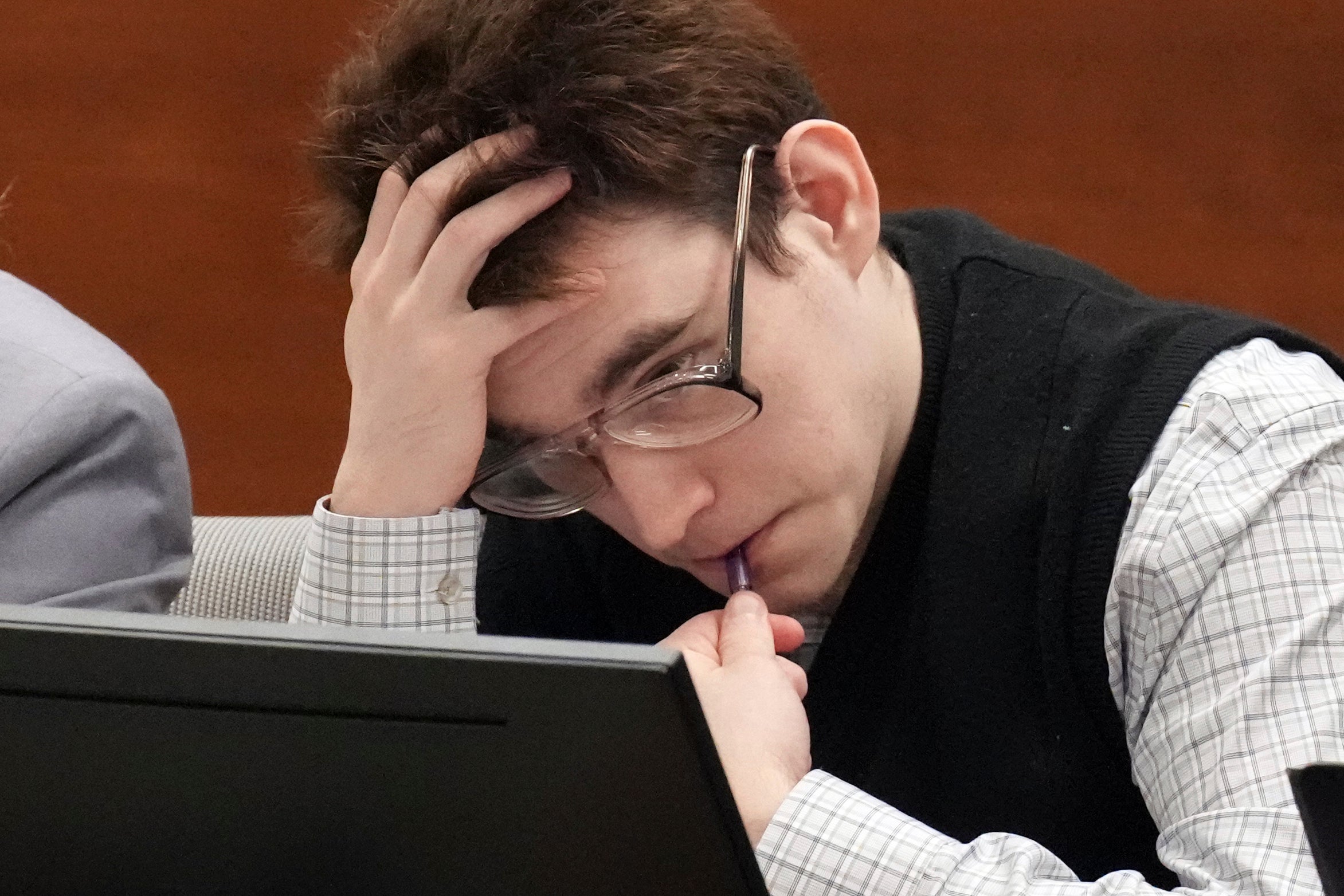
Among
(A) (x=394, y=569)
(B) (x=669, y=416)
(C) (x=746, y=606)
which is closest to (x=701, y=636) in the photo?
(C) (x=746, y=606)

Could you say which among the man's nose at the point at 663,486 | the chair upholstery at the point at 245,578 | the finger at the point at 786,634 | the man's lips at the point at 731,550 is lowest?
the chair upholstery at the point at 245,578

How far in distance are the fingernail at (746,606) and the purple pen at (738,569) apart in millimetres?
44

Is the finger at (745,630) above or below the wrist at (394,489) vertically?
below

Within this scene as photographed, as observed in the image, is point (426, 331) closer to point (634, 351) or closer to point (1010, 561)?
point (634, 351)

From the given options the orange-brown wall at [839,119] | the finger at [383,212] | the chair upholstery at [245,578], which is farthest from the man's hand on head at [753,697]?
the orange-brown wall at [839,119]

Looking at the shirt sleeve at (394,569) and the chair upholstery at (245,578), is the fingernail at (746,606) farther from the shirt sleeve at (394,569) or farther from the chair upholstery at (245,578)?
the chair upholstery at (245,578)

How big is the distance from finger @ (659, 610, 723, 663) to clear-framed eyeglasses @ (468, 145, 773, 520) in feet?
0.39

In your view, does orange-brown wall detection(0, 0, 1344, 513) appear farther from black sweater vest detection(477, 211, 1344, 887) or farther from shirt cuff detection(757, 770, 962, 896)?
shirt cuff detection(757, 770, 962, 896)

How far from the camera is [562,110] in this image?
0.94m

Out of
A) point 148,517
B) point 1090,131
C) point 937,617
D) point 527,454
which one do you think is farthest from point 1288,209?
point 148,517

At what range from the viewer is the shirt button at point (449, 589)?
43.3 inches

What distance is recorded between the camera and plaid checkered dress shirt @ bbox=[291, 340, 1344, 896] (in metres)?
0.81

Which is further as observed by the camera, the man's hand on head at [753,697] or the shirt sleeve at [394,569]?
the shirt sleeve at [394,569]

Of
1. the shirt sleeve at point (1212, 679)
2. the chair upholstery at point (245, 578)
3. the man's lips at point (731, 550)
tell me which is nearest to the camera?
the shirt sleeve at point (1212, 679)
